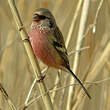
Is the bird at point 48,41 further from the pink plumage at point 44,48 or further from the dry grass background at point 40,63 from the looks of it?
the dry grass background at point 40,63

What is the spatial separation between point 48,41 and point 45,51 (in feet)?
0.29

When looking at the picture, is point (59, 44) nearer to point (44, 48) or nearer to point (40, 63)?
point (44, 48)

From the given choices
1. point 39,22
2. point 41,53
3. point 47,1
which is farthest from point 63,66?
point 47,1

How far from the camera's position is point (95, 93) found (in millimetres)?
3002

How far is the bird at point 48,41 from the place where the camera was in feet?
6.74

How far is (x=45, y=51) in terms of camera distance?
2.19 meters

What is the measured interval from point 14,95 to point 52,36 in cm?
79

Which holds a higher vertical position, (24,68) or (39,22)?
(39,22)

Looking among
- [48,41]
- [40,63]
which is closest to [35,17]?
[48,41]

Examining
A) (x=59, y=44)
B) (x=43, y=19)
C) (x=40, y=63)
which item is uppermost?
(x=43, y=19)

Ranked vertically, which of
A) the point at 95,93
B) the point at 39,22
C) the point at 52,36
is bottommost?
the point at 95,93

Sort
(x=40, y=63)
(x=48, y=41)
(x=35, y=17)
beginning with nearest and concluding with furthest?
1. (x=35, y=17)
2. (x=48, y=41)
3. (x=40, y=63)

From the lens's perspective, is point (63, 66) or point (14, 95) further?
point (14, 95)

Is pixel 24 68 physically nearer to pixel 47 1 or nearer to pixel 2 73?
pixel 2 73
